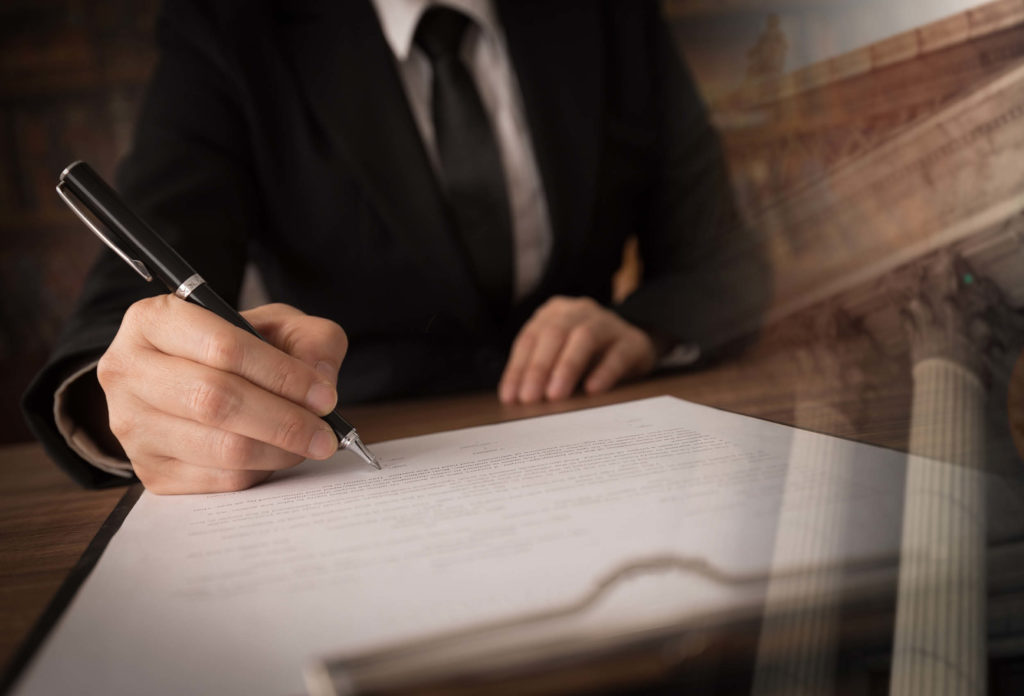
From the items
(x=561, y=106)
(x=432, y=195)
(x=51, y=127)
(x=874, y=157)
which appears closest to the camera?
(x=874, y=157)

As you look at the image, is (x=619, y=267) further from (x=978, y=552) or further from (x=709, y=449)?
(x=978, y=552)

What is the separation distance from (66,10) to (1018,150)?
73.6 inches

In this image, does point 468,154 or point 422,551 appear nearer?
point 422,551

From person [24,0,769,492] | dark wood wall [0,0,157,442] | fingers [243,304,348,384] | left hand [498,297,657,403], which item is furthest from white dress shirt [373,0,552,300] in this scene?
dark wood wall [0,0,157,442]

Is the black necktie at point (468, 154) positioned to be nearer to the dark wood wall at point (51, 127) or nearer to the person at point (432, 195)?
the person at point (432, 195)

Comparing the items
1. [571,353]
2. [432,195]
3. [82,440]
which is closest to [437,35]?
[432,195]

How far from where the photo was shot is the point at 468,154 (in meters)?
0.54

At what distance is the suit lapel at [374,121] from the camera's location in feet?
1.59

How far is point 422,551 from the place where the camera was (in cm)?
18

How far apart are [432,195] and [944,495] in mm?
375

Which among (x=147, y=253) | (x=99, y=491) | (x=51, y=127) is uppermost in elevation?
(x=51, y=127)

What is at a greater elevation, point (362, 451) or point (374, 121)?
point (374, 121)

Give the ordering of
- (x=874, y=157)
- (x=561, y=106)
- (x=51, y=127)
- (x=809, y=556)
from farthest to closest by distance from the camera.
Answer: (x=51, y=127) < (x=561, y=106) < (x=874, y=157) < (x=809, y=556)

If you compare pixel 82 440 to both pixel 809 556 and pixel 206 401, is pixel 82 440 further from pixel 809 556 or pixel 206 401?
pixel 809 556
